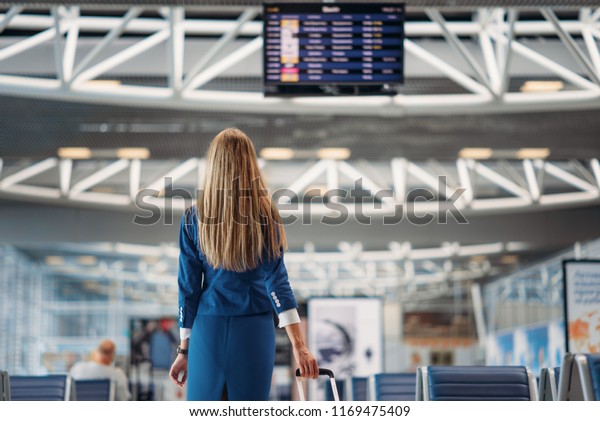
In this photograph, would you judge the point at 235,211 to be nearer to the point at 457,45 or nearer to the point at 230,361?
the point at 230,361

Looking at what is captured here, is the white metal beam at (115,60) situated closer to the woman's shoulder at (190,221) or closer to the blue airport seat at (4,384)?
the blue airport seat at (4,384)

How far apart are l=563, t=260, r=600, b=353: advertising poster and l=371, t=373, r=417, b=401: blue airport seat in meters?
4.53

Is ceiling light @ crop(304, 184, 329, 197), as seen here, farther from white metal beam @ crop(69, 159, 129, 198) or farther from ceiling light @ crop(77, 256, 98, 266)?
ceiling light @ crop(77, 256, 98, 266)

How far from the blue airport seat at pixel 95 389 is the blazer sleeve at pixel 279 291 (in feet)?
17.8

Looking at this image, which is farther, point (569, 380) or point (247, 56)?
point (247, 56)

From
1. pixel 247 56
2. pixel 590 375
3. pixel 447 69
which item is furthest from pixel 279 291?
pixel 247 56

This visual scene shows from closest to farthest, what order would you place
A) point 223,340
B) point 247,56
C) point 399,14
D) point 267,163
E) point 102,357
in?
point 223,340 → point 399,14 → point 102,357 → point 247,56 → point 267,163

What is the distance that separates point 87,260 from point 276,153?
5.92 metres

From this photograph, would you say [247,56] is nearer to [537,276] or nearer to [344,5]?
[344,5]

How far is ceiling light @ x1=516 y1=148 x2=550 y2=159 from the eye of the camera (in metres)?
14.2

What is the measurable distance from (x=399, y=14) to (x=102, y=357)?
593cm

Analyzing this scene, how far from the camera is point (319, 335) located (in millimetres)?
15594

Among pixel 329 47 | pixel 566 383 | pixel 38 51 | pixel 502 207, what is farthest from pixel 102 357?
pixel 502 207

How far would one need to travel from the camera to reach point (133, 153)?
46.7 feet
